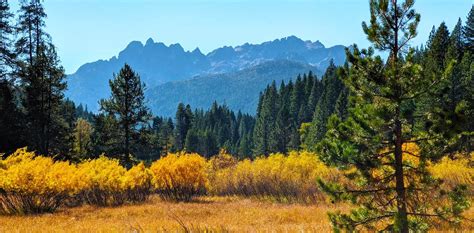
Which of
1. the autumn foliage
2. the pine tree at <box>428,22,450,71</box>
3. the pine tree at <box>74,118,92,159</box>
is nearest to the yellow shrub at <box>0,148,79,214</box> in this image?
the autumn foliage

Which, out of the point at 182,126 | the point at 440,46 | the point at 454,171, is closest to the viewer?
the point at 454,171

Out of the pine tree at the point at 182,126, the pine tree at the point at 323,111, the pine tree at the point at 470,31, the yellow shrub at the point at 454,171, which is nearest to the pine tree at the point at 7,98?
the yellow shrub at the point at 454,171

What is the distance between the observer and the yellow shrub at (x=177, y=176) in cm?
2414

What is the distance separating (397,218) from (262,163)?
19976mm

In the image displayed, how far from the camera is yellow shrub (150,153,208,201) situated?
24.1 meters

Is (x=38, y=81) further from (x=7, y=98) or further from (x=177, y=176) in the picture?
(x=177, y=176)

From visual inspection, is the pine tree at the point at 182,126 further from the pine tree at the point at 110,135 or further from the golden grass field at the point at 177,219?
the golden grass field at the point at 177,219

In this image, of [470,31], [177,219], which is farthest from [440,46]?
[177,219]

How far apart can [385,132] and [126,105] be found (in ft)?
118

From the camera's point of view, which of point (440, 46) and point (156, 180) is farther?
point (440, 46)

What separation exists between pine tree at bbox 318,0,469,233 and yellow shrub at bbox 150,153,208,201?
57.3 ft

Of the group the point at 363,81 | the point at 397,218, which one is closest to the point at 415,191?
the point at 397,218

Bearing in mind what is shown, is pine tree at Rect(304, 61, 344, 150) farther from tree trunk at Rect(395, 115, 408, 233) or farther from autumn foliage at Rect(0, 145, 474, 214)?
tree trunk at Rect(395, 115, 408, 233)

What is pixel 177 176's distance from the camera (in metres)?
24.3
